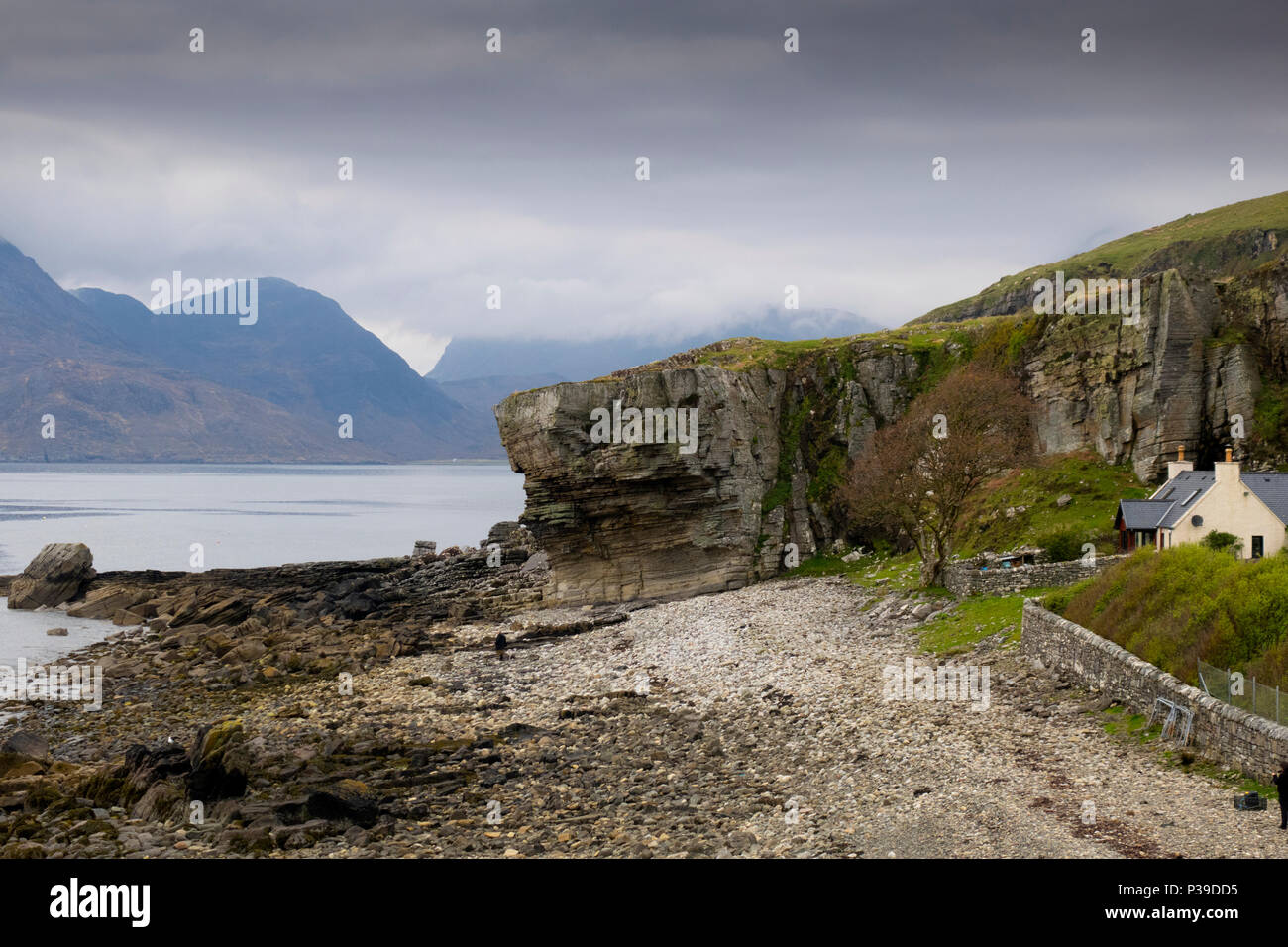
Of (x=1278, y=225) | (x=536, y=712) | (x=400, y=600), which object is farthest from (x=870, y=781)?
(x=1278, y=225)

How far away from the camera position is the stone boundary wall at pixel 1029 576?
3684cm

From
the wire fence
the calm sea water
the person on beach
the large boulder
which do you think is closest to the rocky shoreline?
the person on beach

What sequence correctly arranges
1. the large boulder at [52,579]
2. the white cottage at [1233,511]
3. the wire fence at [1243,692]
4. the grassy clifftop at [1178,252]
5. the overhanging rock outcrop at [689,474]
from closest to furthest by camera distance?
1. the wire fence at [1243,692]
2. the white cottage at [1233,511]
3. the overhanging rock outcrop at [689,474]
4. the large boulder at [52,579]
5. the grassy clifftop at [1178,252]

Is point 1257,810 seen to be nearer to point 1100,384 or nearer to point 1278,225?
point 1100,384

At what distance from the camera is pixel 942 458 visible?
4253 cm

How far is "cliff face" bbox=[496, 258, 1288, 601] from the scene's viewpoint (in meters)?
48.6

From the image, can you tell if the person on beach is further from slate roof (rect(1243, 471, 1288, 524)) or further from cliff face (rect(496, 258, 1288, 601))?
cliff face (rect(496, 258, 1288, 601))

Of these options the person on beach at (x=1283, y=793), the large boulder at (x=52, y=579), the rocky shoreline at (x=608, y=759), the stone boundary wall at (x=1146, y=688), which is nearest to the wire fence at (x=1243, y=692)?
the stone boundary wall at (x=1146, y=688)

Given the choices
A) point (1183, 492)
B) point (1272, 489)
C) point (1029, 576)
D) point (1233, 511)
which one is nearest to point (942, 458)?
point (1029, 576)

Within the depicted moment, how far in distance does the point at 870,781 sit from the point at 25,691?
3687 centimetres

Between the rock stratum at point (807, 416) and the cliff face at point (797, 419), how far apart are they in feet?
0.32

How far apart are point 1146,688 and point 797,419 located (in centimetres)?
4668

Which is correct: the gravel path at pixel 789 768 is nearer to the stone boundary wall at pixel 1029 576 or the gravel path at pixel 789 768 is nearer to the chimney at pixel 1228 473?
the stone boundary wall at pixel 1029 576

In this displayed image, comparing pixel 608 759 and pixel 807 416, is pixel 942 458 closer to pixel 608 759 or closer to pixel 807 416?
pixel 608 759
